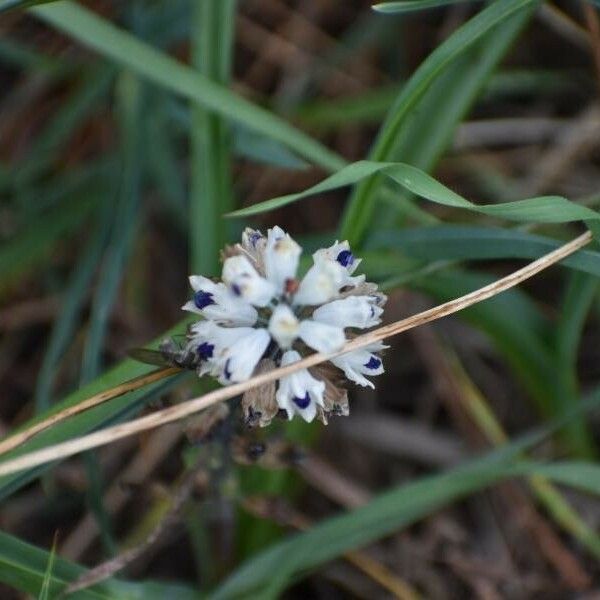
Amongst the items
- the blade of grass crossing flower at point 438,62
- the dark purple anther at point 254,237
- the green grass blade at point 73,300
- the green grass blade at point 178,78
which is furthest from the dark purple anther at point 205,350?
the green grass blade at point 73,300

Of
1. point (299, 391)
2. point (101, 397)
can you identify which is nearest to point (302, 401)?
point (299, 391)

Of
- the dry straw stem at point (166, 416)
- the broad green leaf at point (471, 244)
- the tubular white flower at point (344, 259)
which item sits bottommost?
the dry straw stem at point (166, 416)

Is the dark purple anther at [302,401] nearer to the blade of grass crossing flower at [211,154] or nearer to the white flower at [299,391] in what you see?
the white flower at [299,391]

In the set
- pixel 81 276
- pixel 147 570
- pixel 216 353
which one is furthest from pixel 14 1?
pixel 147 570

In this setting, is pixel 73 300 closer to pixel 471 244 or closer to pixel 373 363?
pixel 471 244

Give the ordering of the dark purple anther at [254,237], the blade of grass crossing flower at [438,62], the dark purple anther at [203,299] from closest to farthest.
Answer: the dark purple anther at [203,299]
the dark purple anther at [254,237]
the blade of grass crossing flower at [438,62]

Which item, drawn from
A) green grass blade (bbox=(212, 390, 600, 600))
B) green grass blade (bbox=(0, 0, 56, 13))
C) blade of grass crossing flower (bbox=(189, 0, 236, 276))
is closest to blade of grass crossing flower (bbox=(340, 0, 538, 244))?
blade of grass crossing flower (bbox=(189, 0, 236, 276))

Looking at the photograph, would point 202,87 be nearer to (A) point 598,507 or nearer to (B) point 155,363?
(B) point 155,363

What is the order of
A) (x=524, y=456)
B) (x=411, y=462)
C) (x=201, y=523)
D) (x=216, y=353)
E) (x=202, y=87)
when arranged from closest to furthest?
(x=216, y=353) < (x=202, y=87) < (x=201, y=523) < (x=524, y=456) < (x=411, y=462)
